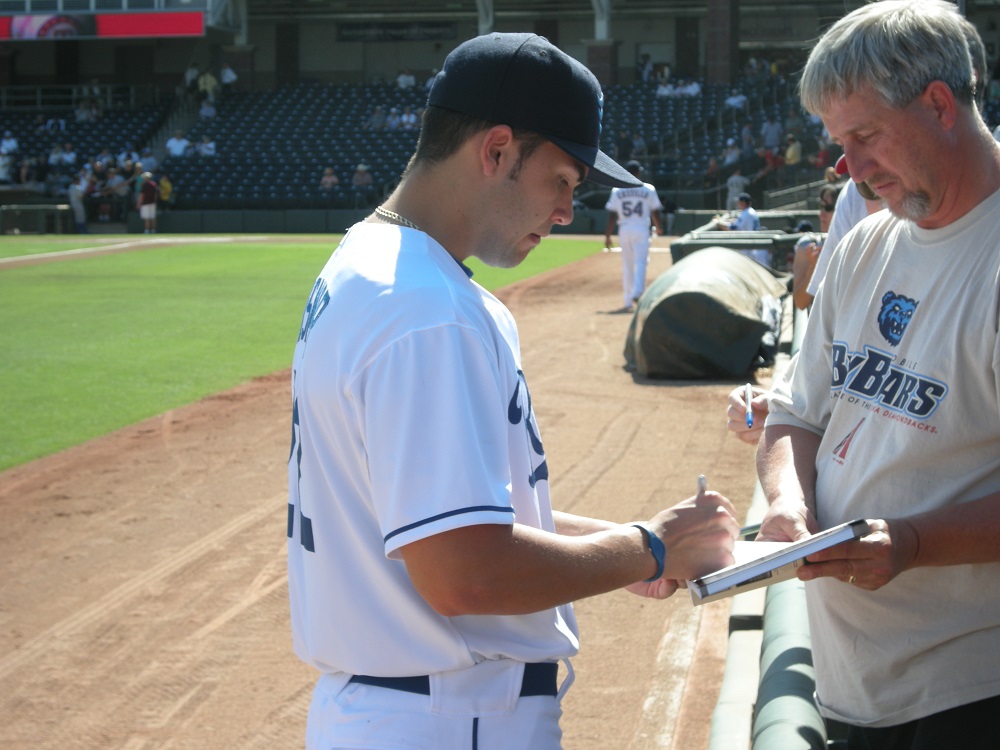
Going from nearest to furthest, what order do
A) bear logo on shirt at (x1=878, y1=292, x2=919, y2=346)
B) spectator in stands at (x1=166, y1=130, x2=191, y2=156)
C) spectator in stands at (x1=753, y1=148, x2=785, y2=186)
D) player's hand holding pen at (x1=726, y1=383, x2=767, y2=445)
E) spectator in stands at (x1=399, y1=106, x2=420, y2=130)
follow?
bear logo on shirt at (x1=878, y1=292, x2=919, y2=346) → player's hand holding pen at (x1=726, y1=383, x2=767, y2=445) → spectator in stands at (x1=753, y1=148, x2=785, y2=186) → spectator in stands at (x1=399, y1=106, x2=420, y2=130) → spectator in stands at (x1=166, y1=130, x2=191, y2=156)

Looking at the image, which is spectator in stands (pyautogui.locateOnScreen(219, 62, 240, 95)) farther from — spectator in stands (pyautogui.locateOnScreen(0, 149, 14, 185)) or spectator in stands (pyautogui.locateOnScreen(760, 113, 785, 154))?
spectator in stands (pyautogui.locateOnScreen(760, 113, 785, 154))

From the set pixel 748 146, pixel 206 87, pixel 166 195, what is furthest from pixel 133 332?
pixel 206 87

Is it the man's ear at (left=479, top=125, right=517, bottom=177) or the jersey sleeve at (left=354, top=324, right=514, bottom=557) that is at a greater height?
the man's ear at (left=479, top=125, right=517, bottom=177)

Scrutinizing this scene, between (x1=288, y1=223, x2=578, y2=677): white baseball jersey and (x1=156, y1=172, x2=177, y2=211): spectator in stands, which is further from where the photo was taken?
(x1=156, y1=172, x2=177, y2=211): spectator in stands

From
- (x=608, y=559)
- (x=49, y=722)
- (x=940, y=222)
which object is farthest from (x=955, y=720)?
(x=49, y=722)

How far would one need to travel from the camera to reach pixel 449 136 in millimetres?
1854

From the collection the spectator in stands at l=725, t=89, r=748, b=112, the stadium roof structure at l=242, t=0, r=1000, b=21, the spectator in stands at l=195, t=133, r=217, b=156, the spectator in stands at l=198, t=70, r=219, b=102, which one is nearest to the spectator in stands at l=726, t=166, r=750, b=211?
the spectator in stands at l=725, t=89, r=748, b=112

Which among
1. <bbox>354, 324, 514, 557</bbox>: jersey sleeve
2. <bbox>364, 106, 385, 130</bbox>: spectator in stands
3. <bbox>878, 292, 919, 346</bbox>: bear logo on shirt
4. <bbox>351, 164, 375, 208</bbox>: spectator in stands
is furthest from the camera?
<bbox>364, 106, 385, 130</bbox>: spectator in stands

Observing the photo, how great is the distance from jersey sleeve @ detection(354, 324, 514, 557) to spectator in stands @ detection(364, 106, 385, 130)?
3609cm

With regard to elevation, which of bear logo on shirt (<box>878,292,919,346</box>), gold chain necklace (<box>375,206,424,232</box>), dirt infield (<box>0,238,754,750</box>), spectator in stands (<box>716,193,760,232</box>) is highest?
gold chain necklace (<box>375,206,424,232</box>)

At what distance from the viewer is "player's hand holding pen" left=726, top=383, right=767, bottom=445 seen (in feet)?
8.83

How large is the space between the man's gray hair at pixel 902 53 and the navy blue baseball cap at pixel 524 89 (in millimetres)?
498

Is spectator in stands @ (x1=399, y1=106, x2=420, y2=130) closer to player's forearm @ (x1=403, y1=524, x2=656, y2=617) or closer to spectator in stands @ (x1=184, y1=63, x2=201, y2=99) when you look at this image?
spectator in stands @ (x1=184, y1=63, x2=201, y2=99)

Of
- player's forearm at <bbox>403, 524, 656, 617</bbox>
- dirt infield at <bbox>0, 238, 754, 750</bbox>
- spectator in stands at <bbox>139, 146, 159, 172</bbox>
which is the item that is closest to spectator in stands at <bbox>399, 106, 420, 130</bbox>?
spectator in stands at <bbox>139, 146, 159, 172</bbox>
